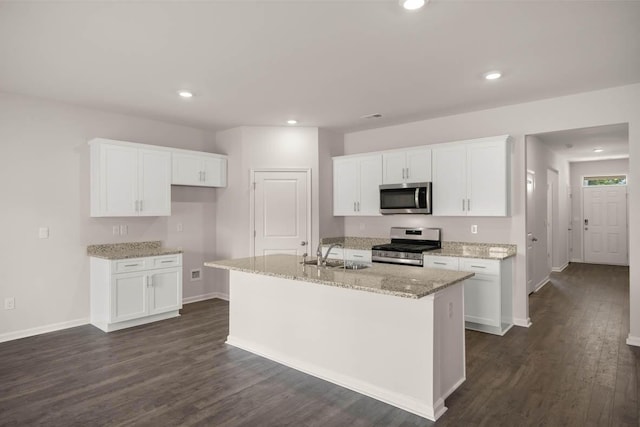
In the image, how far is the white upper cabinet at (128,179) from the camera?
4625 mm

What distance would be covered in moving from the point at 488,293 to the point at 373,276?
2.08m

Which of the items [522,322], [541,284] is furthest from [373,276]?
[541,284]

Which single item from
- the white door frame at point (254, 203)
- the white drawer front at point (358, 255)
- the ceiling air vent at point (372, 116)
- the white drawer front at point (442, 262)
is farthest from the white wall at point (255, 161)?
the white drawer front at point (442, 262)

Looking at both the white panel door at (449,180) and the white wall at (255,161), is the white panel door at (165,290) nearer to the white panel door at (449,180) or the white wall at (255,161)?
the white wall at (255,161)

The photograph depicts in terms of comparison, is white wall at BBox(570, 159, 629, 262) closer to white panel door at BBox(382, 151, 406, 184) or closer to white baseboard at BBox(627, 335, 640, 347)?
white baseboard at BBox(627, 335, 640, 347)

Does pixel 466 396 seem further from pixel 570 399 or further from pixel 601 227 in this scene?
pixel 601 227

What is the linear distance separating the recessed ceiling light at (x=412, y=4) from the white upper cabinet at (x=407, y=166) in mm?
2838

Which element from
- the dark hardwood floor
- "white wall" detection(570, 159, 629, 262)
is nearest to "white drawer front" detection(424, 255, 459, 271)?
the dark hardwood floor

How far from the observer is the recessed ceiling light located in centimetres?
234

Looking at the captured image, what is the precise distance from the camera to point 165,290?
492 centimetres

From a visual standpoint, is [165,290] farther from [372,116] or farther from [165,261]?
[372,116]

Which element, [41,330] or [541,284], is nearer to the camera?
[41,330]

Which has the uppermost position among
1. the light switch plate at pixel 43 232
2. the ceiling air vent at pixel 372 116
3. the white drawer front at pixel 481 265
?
the ceiling air vent at pixel 372 116

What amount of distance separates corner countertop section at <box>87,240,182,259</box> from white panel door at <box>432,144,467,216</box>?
11.4ft
